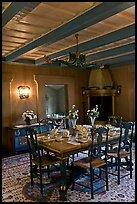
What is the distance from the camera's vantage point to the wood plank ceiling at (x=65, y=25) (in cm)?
238

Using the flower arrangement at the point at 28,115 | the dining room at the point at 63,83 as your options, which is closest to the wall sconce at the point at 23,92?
the dining room at the point at 63,83

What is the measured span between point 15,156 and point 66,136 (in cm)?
208

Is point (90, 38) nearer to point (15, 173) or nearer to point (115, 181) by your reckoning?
point (115, 181)

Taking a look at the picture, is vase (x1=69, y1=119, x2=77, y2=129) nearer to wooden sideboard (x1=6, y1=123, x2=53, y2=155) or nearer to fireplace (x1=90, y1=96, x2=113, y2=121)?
wooden sideboard (x1=6, y1=123, x2=53, y2=155)

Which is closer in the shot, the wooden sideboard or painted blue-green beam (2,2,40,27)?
painted blue-green beam (2,2,40,27)

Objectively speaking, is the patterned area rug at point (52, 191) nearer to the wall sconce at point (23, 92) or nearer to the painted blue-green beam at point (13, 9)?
the wall sconce at point (23, 92)

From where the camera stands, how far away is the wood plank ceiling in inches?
93.9

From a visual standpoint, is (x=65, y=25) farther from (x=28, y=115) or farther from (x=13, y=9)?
(x=28, y=115)

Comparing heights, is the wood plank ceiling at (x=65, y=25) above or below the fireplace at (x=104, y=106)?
above

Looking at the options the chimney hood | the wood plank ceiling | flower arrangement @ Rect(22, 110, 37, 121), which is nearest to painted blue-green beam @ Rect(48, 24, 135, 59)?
the wood plank ceiling

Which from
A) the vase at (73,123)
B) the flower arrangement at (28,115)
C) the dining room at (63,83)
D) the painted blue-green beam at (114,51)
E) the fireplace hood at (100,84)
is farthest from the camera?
the fireplace hood at (100,84)

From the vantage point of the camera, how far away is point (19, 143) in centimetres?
512

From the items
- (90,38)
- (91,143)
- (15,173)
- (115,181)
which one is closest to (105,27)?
(90,38)

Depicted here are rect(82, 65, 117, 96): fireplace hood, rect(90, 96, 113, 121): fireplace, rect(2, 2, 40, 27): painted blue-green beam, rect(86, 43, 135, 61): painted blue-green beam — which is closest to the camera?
rect(2, 2, 40, 27): painted blue-green beam
